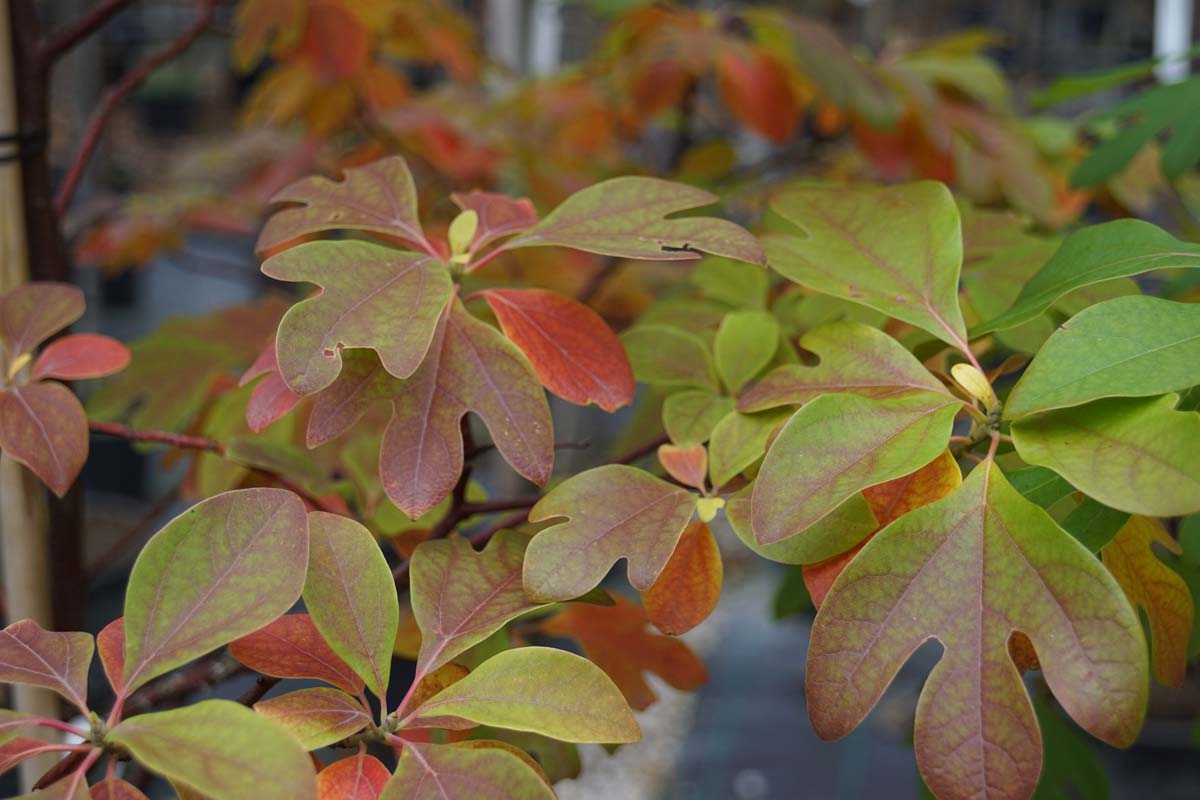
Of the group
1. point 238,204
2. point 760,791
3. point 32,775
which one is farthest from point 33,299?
point 760,791

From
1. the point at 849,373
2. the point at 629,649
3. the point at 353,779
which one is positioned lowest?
the point at 629,649

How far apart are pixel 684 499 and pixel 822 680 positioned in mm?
104

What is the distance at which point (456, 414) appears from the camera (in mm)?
452

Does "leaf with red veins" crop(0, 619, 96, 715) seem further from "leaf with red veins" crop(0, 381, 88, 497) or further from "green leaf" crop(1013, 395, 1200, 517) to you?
"green leaf" crop(1013, 395, 1200, 517)

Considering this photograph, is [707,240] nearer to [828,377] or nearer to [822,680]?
[828,377]

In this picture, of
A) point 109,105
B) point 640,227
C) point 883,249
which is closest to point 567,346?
point 640,227

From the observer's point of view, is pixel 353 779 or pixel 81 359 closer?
pixel 353 779

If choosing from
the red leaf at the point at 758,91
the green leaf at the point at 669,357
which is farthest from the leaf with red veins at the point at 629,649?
the red leaf at the point at 758,91

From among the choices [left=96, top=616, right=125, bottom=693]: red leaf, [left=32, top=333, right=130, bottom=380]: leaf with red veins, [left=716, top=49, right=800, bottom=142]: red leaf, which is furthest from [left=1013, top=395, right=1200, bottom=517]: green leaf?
[left=716, top=49, right=800, bottom=142]: red leaf

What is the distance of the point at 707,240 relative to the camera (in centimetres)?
48

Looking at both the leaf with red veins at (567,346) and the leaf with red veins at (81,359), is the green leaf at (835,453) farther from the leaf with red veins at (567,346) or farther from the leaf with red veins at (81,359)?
the leaf with red veins at (81,359)

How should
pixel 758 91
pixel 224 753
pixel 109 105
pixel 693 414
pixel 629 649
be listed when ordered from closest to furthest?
pixel 224 753 < pixel 693 414 < pixel 629 649 < pixel 109 105 < pixel 758 91

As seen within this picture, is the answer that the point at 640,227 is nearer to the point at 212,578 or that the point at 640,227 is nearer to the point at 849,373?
the point at 849,373

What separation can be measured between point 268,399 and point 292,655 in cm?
12
